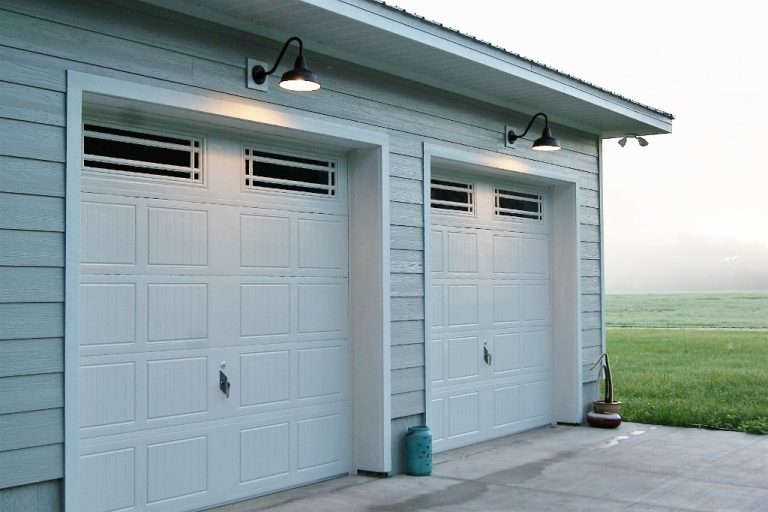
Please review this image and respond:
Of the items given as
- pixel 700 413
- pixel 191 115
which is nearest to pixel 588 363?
pixel 700 413

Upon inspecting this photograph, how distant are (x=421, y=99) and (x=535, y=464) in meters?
2.90

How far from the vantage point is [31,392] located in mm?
4496

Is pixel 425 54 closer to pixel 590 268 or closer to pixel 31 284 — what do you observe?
pixel 31 284

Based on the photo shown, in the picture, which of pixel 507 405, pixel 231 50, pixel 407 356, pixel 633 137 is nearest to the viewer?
pixel 231 50

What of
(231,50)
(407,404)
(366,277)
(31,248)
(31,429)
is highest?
(231,50)

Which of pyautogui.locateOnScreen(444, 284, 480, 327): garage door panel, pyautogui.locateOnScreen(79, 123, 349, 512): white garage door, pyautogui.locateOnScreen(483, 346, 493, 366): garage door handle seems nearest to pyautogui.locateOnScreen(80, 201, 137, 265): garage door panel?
pyautogui.locateOnScreen(79, 123, 349, 512): white garage door

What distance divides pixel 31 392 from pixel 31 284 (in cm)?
51

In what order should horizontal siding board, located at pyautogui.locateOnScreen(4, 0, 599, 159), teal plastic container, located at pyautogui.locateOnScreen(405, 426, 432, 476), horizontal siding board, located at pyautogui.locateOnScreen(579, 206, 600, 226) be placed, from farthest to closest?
horizontal siding board, located at pyautogui.locateOnScreen(579, 206, 600, 226) → teal plastic container, located at pyautogui.locateOnScreen(405, 426, 432, 476) → horizontal siding board, located at pyautogui.locateOnScreen(4, 0, 599, 159)

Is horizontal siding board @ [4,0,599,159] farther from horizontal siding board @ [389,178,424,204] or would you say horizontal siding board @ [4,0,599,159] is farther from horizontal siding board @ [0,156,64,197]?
horizontal siding board @ [0,156,64,197]

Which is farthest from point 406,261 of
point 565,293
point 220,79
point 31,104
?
point 31,104

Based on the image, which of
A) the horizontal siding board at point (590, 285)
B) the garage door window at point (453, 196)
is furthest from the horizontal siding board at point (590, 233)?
the garage door window at point (453, 196)

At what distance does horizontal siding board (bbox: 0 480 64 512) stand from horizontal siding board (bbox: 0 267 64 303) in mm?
892

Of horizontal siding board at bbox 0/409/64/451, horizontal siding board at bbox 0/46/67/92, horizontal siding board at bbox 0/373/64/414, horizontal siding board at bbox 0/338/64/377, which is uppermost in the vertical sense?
horizontal siding board at bbox 0/46/67/92

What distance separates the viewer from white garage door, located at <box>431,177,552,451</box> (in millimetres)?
7805
